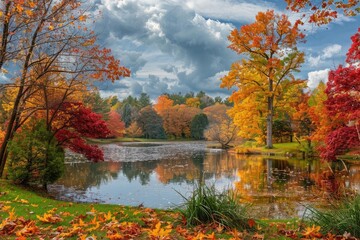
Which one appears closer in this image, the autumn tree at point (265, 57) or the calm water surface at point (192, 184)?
the calm water surface at point (192, 184)

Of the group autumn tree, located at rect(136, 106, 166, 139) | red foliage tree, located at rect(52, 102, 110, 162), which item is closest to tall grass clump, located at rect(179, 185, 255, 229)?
red foliage tree, located at rect(52, 102, 110, 162)

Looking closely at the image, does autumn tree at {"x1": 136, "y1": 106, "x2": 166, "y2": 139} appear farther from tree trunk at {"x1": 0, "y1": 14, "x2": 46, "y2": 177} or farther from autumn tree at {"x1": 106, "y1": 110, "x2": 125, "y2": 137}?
tree trunk at {"x1": 0, "y1": 14, "x2": 46, "y2": 177}

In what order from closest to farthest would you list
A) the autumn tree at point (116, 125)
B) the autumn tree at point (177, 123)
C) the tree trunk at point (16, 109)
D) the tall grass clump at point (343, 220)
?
the tall grass clump at point (343, 220) → the tree trunk at point (16, 109) → the autumn tree at point (116, 125) → the autumn tree at point (177, 123)

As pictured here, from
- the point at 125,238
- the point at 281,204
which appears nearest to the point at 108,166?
the point at 281,204

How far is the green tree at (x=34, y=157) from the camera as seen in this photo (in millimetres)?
11734

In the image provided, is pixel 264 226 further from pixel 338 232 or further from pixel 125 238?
pixel 125 238

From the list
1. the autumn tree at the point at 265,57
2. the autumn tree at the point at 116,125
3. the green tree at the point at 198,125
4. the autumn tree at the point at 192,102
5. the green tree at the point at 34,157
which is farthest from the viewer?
the autumn tree at the point at 192,102

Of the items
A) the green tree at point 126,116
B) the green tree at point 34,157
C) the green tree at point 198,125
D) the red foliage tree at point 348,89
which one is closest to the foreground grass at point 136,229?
the green tree at point 34,157

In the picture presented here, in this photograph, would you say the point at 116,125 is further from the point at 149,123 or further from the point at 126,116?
the point at 126,116

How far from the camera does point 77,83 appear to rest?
12867mm

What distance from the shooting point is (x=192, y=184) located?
26.6 feet

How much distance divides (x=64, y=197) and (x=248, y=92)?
778 inches

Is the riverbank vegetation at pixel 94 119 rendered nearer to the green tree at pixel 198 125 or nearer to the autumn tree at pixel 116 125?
the autumn tree at pixel 116 125

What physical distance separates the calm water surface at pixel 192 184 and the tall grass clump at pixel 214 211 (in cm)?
254
